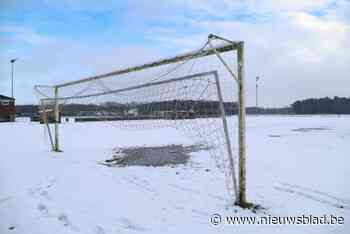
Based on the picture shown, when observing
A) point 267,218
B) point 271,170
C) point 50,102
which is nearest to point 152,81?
point 271,170

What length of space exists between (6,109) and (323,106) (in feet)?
274

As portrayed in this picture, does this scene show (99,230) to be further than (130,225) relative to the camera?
No

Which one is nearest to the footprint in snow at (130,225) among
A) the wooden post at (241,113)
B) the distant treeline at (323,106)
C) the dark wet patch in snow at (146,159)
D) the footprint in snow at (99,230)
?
the footprint in snow at (99,230)

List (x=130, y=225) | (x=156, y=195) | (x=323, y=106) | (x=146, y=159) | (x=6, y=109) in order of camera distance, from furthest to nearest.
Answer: (x=323, y=106)
(x=6, y=109)
(x=146, y=159)
(x=156, y=195)
(x=130, y=225)

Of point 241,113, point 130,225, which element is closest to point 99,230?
point 130,225

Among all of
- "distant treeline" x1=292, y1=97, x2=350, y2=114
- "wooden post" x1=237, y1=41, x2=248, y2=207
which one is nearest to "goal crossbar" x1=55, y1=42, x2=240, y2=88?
"wooden post" x1=237, y1=41, x2=248, y2=207

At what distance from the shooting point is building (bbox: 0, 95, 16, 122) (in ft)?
130

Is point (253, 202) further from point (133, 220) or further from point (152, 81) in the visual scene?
point (152, 81)

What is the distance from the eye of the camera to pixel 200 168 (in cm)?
794

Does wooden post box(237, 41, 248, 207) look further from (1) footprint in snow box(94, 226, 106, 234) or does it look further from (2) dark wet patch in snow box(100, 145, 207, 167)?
(2) dark wet patch in snow box(100, 145, 207, 167)

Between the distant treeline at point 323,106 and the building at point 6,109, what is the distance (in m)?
80.3

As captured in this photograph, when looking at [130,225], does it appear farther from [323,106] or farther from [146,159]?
[323,106]

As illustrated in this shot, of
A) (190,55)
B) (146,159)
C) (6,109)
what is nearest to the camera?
(190,55)

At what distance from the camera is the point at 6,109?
39.9 metres
